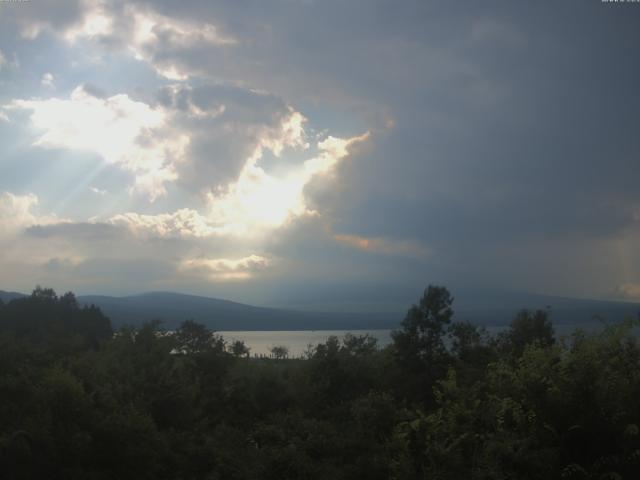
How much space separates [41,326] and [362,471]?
55.5m

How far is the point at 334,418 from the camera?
28859 mm

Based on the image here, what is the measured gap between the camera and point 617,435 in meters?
14.1

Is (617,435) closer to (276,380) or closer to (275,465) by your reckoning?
(275,465)

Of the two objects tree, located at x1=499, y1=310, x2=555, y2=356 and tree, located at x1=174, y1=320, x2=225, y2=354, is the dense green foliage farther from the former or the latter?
tree, located at x1=499, y1=310, x2=555, y2=356

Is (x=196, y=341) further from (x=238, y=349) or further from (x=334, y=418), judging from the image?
(x=334, y=418)

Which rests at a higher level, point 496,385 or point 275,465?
point 496,385

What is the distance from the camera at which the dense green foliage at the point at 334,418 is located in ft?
47.5

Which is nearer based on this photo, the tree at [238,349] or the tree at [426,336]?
the tree at [426,336]

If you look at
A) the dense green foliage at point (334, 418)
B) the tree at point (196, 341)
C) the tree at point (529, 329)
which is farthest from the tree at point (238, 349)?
the tree at point (529, 329)

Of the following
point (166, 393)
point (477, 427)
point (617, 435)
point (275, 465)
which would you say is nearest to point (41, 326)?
point (166, 393)

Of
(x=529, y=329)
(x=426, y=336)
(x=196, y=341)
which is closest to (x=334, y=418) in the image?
(x=426, y=336)

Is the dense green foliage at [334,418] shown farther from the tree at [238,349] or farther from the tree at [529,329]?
the tree at [529,329]

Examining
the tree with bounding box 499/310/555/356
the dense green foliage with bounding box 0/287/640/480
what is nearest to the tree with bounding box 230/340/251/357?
the dense green foliage with bounding box 0/287/640/480

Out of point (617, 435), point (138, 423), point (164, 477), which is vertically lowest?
point (164, 477)
